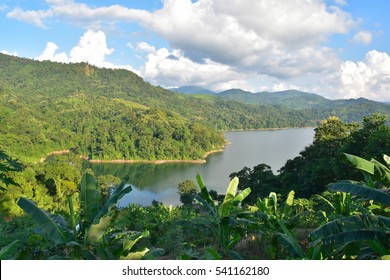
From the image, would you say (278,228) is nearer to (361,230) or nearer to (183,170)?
(361,230)

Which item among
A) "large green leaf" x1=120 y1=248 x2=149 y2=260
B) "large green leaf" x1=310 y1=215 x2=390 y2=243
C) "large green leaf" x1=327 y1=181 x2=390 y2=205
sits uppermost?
"large green leaf" x1=327 y1=181 x2=390 y2=205

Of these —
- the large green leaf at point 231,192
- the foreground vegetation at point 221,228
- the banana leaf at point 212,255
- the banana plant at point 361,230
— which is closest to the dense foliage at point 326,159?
the foreground vegetation at point 221,228

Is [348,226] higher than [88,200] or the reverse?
the reverse

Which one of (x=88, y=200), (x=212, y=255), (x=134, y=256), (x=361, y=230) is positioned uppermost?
(x=88, y=200)

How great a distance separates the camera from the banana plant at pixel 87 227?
5812mm

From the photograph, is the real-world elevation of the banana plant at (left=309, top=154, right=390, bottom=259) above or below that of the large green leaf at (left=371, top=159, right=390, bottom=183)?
below

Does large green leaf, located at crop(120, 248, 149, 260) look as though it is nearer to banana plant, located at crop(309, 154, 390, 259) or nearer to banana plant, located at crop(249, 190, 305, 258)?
banana plant, located at crop(249, 190, 305, 258)

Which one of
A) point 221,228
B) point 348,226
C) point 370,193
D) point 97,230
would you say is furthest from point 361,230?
point 97,230

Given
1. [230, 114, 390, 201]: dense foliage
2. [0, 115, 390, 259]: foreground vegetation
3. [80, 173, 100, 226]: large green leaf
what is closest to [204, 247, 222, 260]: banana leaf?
[0, 115, 390, 259]: foreground vegetation

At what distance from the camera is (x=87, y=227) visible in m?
6.03

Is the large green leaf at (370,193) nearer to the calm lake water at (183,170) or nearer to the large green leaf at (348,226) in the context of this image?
the large green leaf at (348,226)

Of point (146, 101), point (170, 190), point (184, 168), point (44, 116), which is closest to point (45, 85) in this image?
point (146, 101)

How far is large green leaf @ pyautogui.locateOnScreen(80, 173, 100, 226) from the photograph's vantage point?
6375 millimetres

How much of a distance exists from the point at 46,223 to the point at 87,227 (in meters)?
0.68
